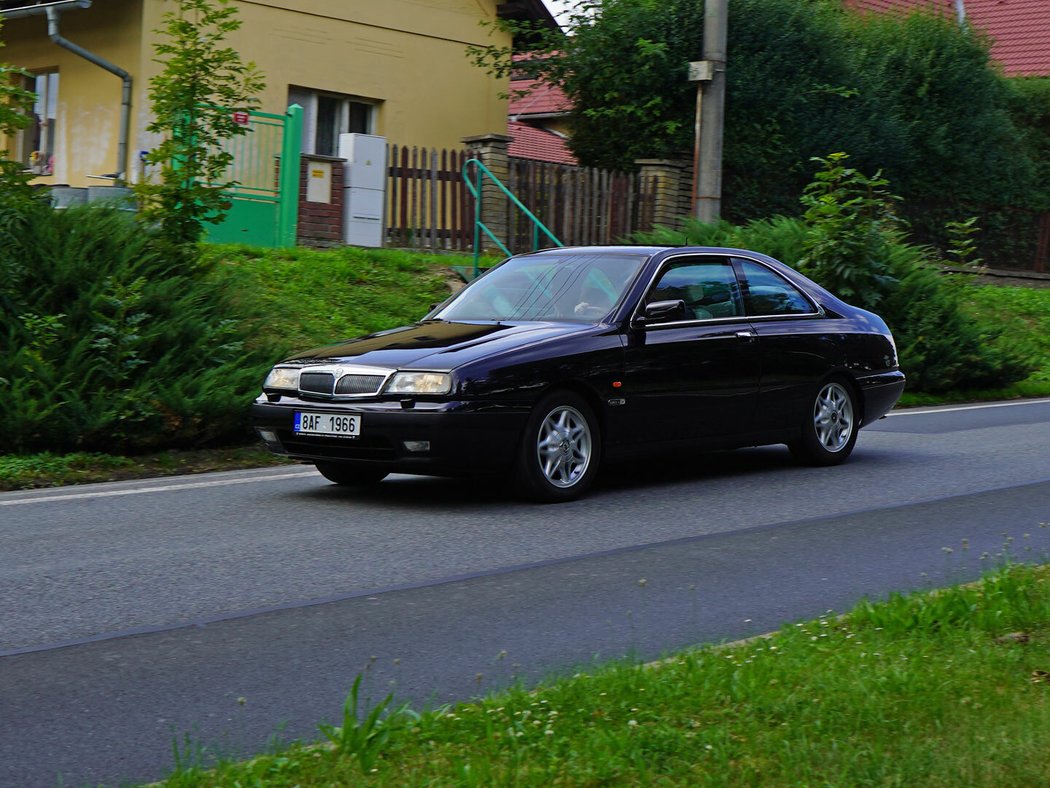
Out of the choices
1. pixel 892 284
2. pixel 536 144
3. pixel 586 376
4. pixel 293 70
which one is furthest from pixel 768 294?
pixel 536 144

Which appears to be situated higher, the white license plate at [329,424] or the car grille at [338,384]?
the car grille at [338,384]

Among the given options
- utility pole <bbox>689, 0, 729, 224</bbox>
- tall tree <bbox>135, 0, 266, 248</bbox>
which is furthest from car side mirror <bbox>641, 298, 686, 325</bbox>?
utility pole <bbox>689, 0, 729, 224</bbox>

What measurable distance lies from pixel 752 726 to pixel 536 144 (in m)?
37.5

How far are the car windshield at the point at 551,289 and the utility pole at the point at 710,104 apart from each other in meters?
7.26

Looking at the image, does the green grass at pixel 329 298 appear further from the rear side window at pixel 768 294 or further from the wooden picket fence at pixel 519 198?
the rear side window at pixel 768 294

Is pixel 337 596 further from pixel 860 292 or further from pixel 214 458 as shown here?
pixel 860 292

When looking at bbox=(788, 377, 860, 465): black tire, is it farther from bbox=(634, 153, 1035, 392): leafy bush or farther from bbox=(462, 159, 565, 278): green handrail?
bbox=(462, 159, 565, 278): green handrail

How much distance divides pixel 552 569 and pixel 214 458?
4.82 metres

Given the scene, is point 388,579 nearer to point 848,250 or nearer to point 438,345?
point 438,345

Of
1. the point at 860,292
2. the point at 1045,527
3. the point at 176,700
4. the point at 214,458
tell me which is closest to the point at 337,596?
the point at 176,700

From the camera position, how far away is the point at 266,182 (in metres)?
19.5

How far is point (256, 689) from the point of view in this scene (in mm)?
5020

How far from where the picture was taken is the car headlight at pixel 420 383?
846 centimetres

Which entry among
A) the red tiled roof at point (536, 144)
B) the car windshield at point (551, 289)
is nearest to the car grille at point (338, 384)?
the car windshield at point (551, 289)
